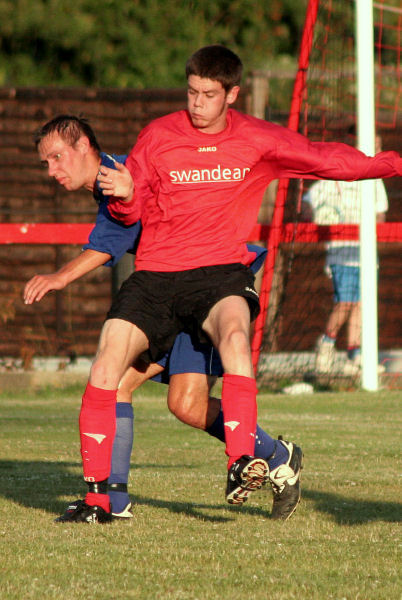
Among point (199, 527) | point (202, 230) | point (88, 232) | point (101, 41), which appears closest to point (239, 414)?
point (199, 527)

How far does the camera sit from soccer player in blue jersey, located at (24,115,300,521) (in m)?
5.59

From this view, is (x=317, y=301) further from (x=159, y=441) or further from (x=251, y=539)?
(x=251, y=539)

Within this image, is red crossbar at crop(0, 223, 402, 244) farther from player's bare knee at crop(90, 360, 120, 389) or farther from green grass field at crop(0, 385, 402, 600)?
player's bare knee at crop(90, 360, 120, 389)

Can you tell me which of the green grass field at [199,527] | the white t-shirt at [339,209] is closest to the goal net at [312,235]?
the white t-shirt at [339,209]

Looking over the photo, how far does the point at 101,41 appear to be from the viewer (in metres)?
18.9

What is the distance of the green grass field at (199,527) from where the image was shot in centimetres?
413

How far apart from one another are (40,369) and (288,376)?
94.7 inches

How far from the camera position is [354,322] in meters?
11.8

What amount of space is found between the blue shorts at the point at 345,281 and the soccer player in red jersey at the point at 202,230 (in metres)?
6.09

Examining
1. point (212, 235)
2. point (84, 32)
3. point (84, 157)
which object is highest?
point (84, 32)

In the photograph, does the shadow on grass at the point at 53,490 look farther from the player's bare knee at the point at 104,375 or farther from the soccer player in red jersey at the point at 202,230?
the player's bare knee at the point at 104,375

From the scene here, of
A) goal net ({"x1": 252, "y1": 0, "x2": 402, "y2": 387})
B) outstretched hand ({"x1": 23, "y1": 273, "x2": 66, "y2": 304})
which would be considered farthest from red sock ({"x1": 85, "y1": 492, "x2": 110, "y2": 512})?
goal net ({"x1": 252, "y1": 0, "x2": 402, "y2": 387})

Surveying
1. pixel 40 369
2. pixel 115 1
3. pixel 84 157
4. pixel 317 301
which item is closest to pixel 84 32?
pixel 115 1

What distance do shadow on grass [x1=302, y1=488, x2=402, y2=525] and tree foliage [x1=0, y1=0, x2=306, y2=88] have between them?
13203mm
